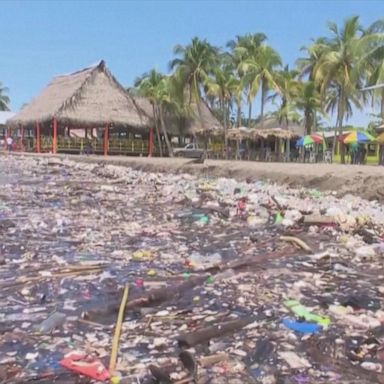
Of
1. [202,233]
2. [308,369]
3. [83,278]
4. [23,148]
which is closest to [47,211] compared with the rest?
[202,233]

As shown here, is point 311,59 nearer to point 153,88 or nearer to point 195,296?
point 153,88

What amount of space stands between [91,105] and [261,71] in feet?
35.2

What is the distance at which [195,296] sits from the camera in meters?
4.62

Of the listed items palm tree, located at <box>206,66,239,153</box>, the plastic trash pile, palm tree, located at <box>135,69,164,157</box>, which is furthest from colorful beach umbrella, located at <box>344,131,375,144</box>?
the plastic trash pile

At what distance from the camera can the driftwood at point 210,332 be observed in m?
3.49

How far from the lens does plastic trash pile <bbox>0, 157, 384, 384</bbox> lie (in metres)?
3.24

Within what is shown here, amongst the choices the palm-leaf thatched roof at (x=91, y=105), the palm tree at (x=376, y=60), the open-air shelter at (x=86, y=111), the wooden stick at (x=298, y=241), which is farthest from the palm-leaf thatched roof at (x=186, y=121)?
the wooden stick at (x=298, y=241)

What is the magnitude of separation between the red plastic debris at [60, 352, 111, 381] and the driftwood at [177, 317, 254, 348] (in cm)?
55

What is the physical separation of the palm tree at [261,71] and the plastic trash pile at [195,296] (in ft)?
83.6

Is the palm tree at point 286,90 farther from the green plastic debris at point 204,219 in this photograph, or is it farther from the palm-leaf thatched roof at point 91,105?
the green plastic debris at point 204,219

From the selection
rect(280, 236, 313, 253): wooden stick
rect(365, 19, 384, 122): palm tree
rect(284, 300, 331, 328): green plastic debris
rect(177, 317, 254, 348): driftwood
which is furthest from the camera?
rect(365, 19, 384, 122): palm tree

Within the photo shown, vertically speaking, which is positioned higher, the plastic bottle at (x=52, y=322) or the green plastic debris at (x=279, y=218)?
the green plastic debris at (x=279, y=218)

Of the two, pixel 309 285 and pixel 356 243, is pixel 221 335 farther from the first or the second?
pixel 356 243

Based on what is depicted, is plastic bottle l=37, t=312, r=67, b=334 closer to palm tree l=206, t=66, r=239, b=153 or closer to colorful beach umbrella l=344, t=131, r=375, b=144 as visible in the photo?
colorful beach umbrella l=344, t=131, r=375, b=144
